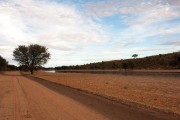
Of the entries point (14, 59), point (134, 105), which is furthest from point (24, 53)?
point (134, 105)

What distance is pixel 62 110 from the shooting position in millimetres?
15477

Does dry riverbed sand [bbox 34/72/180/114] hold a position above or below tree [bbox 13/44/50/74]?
below

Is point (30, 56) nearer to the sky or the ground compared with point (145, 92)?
nearer to the sky

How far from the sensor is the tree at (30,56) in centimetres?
9764

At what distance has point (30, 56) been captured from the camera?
9819 cm

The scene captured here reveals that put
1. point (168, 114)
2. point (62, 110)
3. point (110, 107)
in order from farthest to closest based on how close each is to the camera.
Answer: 1. point (110, 107)
2. point (62, 110)
3. point (168, 114)

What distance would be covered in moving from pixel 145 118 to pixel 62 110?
4.06 m

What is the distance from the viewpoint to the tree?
97.6 meters

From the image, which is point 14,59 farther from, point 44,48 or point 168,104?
point 168,104

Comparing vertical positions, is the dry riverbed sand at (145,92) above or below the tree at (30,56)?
below

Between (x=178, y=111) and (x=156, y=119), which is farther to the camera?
(x=178, y=111)

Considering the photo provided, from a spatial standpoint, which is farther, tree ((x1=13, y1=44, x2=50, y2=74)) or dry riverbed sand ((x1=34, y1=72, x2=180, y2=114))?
tree ((x1=13, y1=44, x2=50, y2=74))

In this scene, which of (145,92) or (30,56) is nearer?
(145,92)

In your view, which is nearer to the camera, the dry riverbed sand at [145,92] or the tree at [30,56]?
the dry riverbed sand at [145,92]
